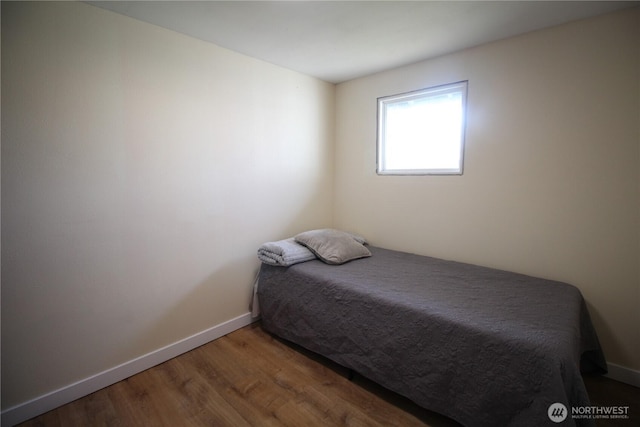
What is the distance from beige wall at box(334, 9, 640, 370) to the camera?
1.71m

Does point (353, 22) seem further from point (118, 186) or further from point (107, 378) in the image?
point (107, 378)

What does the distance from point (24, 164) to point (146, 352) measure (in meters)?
1.33

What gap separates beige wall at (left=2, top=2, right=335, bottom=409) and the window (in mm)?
1079

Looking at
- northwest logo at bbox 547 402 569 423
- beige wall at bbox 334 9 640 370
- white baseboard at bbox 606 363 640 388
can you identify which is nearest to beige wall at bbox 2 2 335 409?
beige wall at bbox 334 9 640 370

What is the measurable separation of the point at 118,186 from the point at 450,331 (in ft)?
6.78

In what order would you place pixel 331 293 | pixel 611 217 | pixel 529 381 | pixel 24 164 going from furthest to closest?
1. pixel 331 293
2. pixel 611 217
3. pixel 24 164
4. pixel 529 381

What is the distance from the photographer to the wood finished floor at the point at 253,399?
1538 mm

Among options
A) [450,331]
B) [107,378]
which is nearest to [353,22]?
[450,331]

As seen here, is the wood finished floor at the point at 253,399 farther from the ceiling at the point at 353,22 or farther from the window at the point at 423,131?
the ceiling at the point at 353,22

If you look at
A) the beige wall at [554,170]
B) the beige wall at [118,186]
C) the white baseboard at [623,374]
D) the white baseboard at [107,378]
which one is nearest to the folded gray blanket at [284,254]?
the beige wall at [118,186]

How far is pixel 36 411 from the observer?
1.55m

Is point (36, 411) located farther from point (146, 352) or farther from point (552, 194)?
point (552, 194)

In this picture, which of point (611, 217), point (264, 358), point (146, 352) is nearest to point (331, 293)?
point (264, 358)

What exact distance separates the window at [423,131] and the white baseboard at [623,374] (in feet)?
5.22
